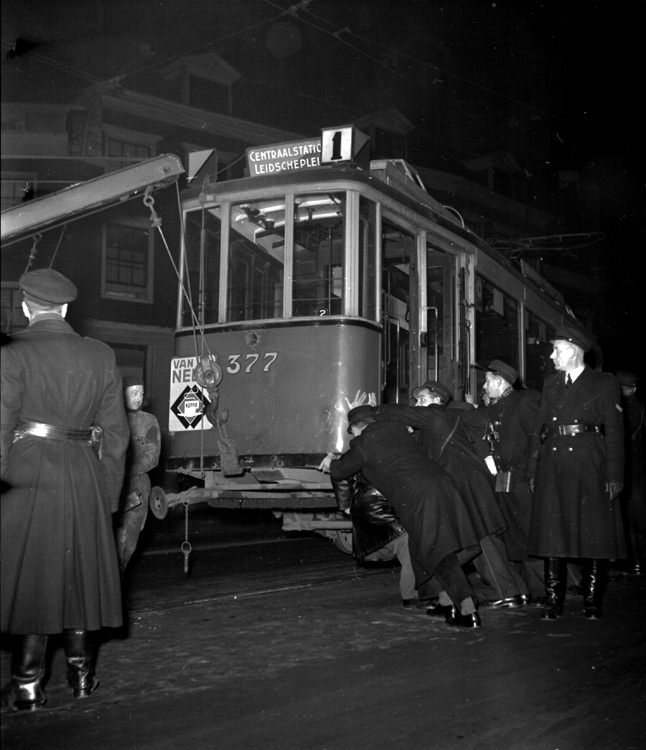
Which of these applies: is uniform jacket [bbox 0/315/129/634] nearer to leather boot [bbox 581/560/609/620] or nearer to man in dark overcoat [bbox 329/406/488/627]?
man in dark overcoat [bbox 329/406/488/627]

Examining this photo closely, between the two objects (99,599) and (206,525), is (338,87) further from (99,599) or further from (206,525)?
(99,599)

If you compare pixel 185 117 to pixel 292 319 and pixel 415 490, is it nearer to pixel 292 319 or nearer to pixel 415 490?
pixel 292 319

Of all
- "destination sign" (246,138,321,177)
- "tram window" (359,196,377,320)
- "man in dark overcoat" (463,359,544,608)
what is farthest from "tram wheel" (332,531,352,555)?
"destination sign" (246,138,321,177)

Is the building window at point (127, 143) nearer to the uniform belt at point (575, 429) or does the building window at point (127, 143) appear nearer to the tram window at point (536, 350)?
the tram window at point (536, 350)

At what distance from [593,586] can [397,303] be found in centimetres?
359

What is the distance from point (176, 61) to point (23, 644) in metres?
23.6

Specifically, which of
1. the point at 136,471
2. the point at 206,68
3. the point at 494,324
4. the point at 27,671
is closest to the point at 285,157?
the point at 136,471

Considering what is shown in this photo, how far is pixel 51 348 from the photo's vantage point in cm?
398

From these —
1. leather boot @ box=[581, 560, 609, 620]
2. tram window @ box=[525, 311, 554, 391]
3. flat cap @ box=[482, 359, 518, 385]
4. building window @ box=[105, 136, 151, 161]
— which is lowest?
leather boot @ box=[581, 560, 609, 620]

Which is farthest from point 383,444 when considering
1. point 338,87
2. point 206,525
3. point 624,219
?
point 624,219

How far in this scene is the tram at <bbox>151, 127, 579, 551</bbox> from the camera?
7.82 meters

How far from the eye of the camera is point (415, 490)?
5.86m

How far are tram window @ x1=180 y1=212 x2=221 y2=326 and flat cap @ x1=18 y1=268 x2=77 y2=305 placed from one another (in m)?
4.27

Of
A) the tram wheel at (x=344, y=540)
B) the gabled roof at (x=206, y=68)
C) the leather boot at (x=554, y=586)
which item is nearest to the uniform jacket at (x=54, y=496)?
the leather boot at (x=554, y=586)
